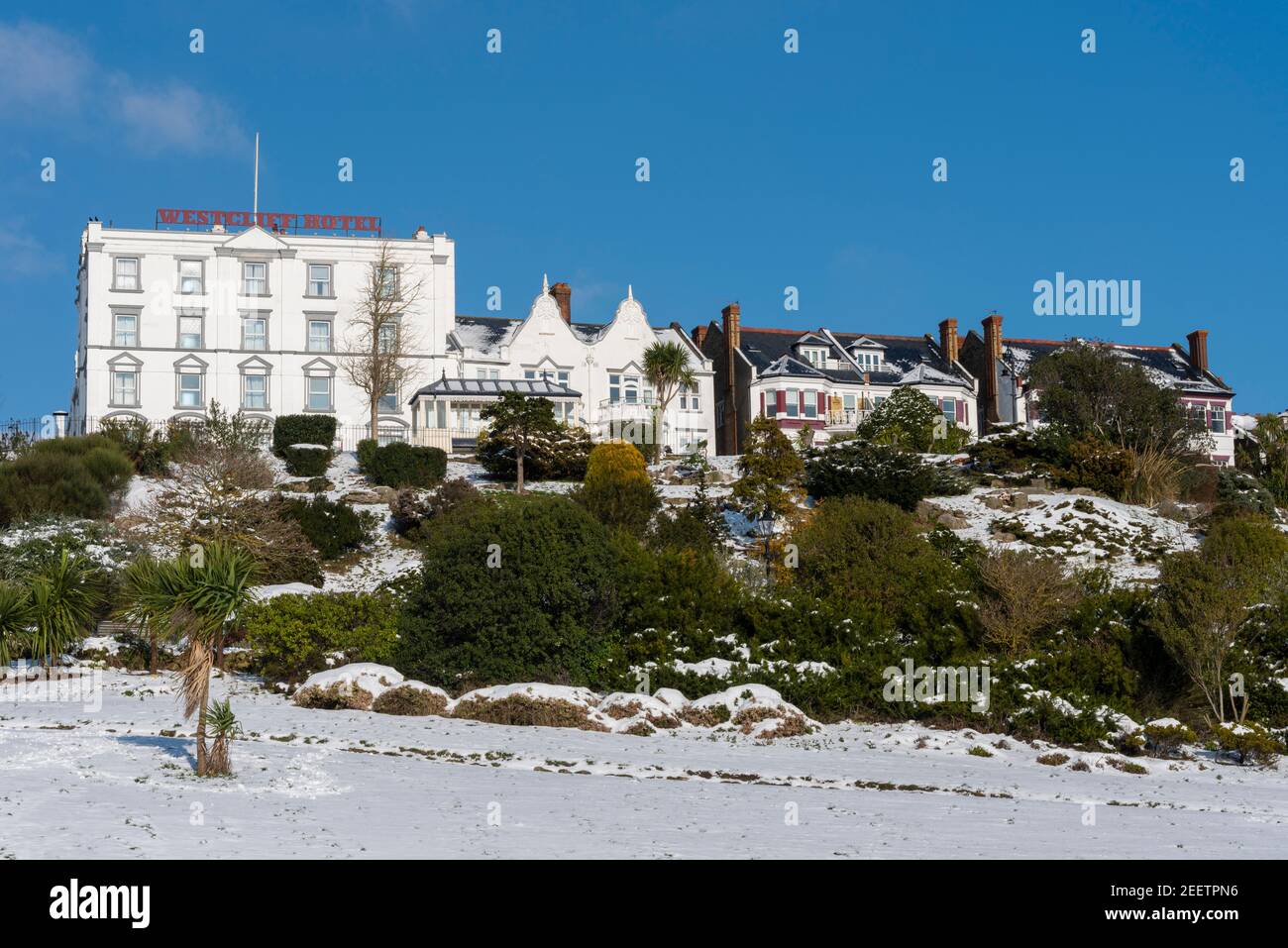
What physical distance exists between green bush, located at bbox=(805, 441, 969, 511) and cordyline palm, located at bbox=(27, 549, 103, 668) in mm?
24866

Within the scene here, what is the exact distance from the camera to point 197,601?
17.0 m

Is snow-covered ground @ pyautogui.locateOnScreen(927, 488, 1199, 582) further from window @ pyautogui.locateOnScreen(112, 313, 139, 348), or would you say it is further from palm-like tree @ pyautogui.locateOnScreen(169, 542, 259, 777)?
window @ pyautogui.locateOnScreen(112, 313, 139, 348)

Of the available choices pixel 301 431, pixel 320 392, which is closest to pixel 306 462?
pixel 301 431

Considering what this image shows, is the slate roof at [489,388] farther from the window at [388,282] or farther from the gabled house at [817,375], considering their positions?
the gabled house at [817,375]

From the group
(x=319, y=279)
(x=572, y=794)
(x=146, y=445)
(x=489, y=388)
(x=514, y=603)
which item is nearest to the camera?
(x=572, y=794)

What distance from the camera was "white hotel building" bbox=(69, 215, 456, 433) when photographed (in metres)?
62.0

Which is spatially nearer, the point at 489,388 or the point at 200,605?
the point at 200,605

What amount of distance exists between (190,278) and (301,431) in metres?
14.9

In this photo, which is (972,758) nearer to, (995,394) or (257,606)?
(257,606)

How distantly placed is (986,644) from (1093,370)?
29683 millimetres

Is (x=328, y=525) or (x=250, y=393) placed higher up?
(x=250, y=393)

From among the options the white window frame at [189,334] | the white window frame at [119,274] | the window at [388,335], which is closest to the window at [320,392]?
the window at [388,335]

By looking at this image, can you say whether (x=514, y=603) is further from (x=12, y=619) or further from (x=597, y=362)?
(x=597, y=362)
